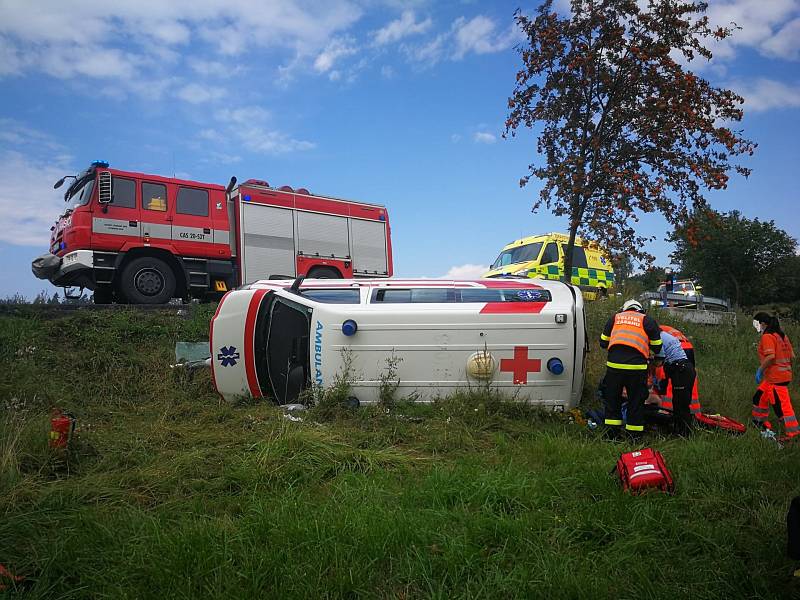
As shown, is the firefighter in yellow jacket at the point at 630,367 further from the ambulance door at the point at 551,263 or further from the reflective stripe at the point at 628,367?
the ambulance door at the point at 551,263

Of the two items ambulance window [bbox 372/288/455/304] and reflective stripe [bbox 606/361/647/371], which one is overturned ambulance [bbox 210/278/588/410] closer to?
ambulance window [bbox 372/288/455/304]

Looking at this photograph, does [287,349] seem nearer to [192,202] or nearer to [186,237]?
[186,237]

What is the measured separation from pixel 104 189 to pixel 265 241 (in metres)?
3.02

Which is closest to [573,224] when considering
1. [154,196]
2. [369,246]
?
[369,246]

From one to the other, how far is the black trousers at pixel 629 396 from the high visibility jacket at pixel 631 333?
0.22 metres

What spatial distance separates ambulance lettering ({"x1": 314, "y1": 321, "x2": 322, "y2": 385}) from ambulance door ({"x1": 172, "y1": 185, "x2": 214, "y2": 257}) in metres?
5.63

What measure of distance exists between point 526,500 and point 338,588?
1.38 metres

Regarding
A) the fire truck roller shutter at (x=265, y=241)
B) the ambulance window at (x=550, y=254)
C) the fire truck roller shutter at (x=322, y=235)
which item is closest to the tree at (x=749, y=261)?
the ambulance window at (x=550, y=254)

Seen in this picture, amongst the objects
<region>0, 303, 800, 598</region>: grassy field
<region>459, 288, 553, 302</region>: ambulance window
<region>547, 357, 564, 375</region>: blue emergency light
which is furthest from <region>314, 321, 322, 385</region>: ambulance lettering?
<region>547, 357, 564, 375</region>: blue emergency light

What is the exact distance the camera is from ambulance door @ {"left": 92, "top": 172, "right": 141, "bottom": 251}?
31.0ft

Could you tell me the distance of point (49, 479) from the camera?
3.87 metres

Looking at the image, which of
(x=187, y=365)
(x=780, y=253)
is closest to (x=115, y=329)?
(x=187, y=365)

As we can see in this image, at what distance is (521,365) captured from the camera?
5.58 meters

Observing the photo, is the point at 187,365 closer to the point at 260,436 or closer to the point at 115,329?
the point at 115,329
